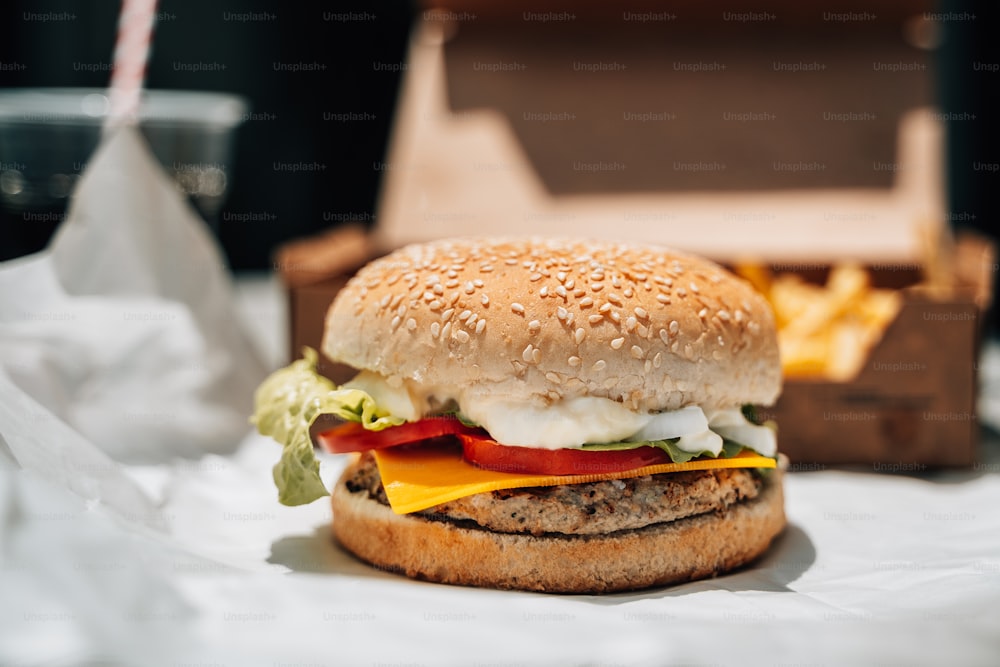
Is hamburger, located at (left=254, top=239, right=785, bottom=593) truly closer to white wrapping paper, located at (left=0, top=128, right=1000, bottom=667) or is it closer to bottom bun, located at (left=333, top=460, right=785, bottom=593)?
bottom bun, located at (left=333, top=460, right=785, bottom=593)

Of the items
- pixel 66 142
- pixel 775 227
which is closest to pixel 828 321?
pixel 775 227

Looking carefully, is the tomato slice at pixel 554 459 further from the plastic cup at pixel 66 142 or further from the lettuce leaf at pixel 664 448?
the plastic cup at pixel 66 142

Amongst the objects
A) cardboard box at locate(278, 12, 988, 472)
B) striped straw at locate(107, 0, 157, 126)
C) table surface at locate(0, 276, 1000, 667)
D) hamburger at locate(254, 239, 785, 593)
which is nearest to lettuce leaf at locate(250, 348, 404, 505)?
hamburger at locate(254, 239, 785, 593)

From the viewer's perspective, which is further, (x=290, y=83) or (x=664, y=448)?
(x=290, y=83)

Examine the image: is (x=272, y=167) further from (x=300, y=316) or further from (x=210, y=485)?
(x=210, y=485)

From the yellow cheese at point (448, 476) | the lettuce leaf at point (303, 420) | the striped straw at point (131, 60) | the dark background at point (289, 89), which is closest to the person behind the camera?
the yellow cheese at point (448, 476)

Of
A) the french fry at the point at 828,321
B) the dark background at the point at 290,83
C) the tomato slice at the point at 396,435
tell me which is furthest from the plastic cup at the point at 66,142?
the dark background at the point at 290,83

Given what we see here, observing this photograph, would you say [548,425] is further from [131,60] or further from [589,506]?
[131,60]
